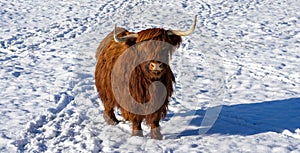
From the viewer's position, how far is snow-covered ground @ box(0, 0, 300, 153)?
508 cm

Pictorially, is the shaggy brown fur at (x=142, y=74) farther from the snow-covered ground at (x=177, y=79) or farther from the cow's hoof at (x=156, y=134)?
the snow-covered ground at (x=177, y=79)

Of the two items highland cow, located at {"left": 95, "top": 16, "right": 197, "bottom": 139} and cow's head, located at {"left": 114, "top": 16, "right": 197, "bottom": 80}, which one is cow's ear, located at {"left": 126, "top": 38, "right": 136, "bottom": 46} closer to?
highland cow, located at {"left": 95, "top": 16, "right": 197, "bottom": 139}

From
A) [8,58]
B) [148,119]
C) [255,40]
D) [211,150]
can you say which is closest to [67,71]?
[8,58]

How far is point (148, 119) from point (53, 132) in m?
1.14

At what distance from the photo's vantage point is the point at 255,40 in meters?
9.99

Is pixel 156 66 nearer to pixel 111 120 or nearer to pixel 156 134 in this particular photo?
pixel 156 134

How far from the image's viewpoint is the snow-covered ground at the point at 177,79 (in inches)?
200

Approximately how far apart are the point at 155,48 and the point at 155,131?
1.03 metres

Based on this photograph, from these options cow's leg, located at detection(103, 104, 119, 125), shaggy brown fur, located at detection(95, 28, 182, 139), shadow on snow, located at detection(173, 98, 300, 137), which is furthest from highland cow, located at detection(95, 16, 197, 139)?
shadow on snow, located at detection(173, 98, 300, 137)

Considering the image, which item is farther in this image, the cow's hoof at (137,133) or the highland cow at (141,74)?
the cow's hoof at (137,133)

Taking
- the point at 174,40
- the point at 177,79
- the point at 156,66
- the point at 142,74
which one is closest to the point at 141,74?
the point at 142,74

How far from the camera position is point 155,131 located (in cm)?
506

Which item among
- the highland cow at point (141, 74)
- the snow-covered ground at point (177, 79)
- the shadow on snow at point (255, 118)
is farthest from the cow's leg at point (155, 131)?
the shadow on snow at point (255, 118)

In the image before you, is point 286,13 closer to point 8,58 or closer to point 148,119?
point 8,58
